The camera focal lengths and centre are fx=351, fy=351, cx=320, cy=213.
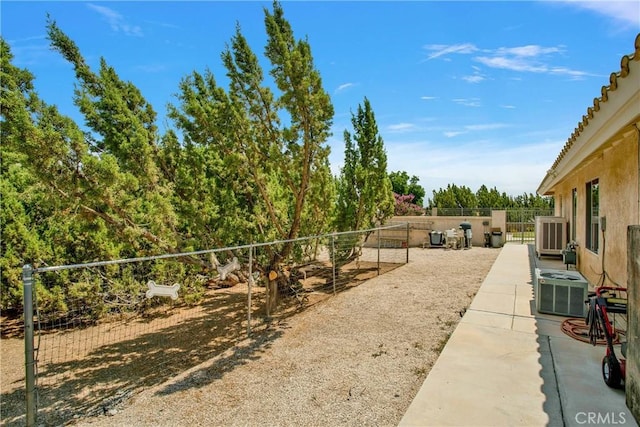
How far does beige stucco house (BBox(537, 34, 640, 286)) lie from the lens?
10.9 feet

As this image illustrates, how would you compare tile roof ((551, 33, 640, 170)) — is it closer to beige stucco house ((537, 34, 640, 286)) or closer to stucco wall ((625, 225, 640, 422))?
beige stucco house ((537, 34, 640, 286))

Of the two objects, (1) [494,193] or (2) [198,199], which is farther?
(1) [494,193]

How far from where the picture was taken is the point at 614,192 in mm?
5527

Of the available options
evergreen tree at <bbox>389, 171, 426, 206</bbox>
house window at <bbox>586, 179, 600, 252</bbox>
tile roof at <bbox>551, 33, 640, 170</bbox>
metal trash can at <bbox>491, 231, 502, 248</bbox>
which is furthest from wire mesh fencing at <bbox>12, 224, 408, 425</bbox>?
evergreen tree at <bbox>389, 171, 426, 206</bbox>

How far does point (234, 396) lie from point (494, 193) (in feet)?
116

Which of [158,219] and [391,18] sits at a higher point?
[391,18]

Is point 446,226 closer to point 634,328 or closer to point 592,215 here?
point 592,215

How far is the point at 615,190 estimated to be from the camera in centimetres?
548

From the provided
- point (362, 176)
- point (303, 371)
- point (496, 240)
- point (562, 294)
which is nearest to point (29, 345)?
point (303, 371)

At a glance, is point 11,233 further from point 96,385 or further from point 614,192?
point 614,192

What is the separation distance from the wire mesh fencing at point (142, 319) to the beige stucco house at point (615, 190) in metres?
4.16

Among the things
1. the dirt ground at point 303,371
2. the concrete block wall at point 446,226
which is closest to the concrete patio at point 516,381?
the dirt ground at point 303,371

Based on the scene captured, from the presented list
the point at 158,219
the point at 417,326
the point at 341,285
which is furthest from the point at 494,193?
the point at 158,219

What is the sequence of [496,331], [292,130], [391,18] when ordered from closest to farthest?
[496,331] → [292,130] → [391,18]
